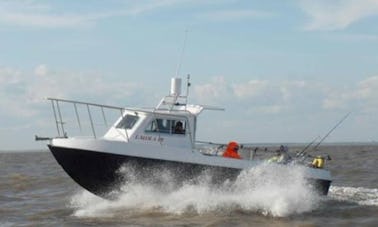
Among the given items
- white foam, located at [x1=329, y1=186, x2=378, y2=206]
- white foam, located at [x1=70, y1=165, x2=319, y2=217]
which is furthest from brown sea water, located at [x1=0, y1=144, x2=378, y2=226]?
white foam, located at [x1=329, y1=186, x2=378, y2=206]

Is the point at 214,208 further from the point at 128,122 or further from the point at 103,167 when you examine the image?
the point at 128,122

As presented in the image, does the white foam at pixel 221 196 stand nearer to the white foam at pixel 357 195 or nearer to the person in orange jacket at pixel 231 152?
the person in orange jacket at pixel 231 152

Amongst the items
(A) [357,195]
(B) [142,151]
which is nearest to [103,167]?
(B) [142,151]

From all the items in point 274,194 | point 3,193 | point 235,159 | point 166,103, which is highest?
point 166,103

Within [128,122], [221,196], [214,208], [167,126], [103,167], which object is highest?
[128,122]

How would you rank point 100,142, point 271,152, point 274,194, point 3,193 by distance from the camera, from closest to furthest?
point 100,142, point 274,194, point 271,152, point 3,193

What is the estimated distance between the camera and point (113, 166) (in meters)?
15.8

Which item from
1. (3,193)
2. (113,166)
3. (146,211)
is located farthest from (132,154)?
(3,193)

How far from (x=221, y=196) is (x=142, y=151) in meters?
2.61

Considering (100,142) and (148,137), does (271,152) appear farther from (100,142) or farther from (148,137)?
(100,142)

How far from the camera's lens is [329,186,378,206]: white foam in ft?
62.7

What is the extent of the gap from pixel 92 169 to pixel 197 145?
3.13 metres

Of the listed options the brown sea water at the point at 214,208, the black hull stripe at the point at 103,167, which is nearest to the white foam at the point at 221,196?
the brown sea water at the point at 214,208

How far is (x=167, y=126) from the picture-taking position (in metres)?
16.5
